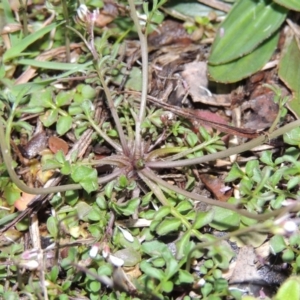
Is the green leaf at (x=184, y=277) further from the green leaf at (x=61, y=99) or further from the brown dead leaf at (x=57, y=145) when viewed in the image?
the green leaf at (x=61, y=99)

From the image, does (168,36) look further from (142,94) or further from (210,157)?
(210,157)

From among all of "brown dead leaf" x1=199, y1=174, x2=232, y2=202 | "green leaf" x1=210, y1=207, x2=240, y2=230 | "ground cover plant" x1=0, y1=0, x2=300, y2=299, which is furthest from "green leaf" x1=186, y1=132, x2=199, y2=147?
"green leaf" x1=210, y1=207, x2=240, y2=230

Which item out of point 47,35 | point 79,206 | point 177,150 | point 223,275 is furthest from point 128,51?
point 223,275

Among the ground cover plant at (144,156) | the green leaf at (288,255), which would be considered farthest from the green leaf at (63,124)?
the green leaf at (288,255)

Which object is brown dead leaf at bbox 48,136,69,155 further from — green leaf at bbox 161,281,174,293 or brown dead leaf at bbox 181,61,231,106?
green leaf at bbox 161,281,174,293

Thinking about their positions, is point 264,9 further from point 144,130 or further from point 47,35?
point 47,35

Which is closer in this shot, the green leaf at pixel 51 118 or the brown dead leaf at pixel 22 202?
the brown dead leaf at pixel 22 202

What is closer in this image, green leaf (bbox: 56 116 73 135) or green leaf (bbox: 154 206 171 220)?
green leaf (bbox: 154 206 171 220)
